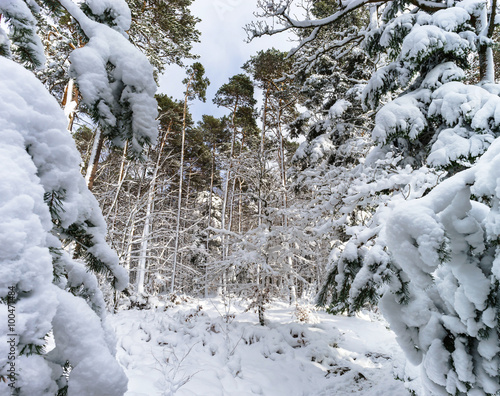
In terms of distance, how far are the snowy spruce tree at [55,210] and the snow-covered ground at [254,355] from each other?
3207 millimetres

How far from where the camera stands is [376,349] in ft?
22.1

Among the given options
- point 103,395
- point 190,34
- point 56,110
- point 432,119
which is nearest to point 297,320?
point 432,119

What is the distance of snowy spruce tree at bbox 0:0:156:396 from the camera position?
0.81 m

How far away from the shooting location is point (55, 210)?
1228 millimetres

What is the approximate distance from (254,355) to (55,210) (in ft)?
19.7

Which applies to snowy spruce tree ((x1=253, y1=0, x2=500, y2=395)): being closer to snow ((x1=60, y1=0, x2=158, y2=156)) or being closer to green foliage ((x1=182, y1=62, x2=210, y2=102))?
snow ((x1=60, y1=0, x2=158, y2=156))

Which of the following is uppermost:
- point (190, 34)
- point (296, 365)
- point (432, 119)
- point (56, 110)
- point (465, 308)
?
point (190, 34)

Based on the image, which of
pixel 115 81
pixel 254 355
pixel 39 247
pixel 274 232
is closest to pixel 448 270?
pixel 39 247

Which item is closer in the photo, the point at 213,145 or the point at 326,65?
the point at 326,65

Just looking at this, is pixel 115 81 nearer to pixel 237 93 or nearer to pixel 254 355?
pixel 254 355

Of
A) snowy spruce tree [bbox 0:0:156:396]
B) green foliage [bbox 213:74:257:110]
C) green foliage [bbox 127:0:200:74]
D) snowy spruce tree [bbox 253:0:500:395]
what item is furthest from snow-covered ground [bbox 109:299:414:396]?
green foliage [bbox 213:74:257:110]

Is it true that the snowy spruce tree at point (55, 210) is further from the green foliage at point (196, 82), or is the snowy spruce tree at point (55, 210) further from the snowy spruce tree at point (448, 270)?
the green foliage at point (196, 82)

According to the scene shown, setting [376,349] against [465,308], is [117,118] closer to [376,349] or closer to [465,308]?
[465,308]

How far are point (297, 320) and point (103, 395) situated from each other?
7.55 metres
